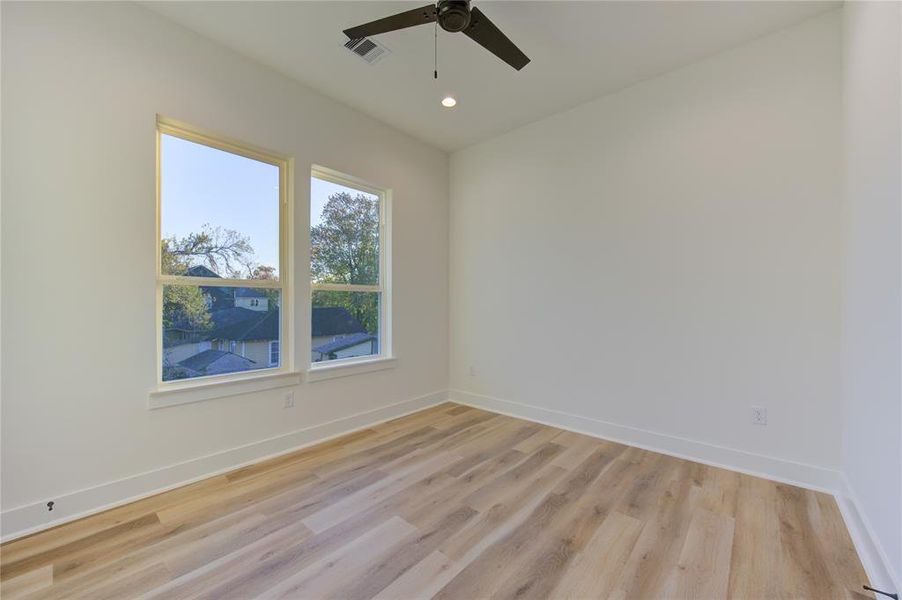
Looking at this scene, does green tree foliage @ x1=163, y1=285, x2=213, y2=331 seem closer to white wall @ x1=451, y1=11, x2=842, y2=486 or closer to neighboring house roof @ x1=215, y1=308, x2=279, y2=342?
neighboring house roof @ x1=215, y1=308, x2=279, y2=342

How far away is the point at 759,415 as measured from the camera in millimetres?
2488

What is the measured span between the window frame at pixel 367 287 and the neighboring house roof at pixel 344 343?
0.32ft

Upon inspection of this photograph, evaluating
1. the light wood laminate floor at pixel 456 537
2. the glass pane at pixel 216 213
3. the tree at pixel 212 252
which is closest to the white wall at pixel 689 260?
the light wood laminate floor at pixel 456 537

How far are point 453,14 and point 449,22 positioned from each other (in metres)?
0.05

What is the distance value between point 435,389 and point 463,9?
339 centimetres

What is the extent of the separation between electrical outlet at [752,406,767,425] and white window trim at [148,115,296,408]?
3.30m

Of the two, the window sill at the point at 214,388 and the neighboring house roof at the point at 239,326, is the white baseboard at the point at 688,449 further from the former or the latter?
the neighboring house roof at the point at 239,326

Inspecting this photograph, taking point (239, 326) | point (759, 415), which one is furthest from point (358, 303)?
point (759, 415)

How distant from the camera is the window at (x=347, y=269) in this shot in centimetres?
318

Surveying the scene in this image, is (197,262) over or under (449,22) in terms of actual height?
under

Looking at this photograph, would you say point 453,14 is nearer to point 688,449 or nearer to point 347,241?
point 347,241

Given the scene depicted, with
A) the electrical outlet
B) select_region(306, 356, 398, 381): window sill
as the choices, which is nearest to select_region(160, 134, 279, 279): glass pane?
select_region(306, 356, 398, 381): window sill

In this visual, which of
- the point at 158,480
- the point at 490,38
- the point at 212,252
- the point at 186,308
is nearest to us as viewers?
the point at 490,38

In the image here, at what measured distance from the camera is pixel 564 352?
3404 millimetres
